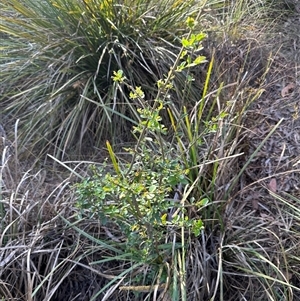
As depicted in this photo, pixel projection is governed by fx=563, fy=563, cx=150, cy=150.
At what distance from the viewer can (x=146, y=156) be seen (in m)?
2.46

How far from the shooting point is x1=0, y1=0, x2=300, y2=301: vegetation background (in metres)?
2.53

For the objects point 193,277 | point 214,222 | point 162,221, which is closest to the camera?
point 162,221

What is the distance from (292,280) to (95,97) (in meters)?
1.67

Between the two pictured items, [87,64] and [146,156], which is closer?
[146,156]

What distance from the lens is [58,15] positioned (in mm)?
3770

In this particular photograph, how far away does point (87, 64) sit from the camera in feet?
12.0

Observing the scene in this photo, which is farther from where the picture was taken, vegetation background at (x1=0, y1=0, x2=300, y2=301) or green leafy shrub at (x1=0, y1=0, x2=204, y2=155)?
green leafy shrub at (x1=0, y1=0, x2=204, y2=155)

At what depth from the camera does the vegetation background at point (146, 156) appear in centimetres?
253

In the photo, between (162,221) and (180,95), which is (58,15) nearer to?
(180,95)

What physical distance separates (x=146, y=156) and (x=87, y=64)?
139cm

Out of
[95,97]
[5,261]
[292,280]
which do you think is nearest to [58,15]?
[95,97]

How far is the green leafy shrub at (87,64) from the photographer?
11.6ft

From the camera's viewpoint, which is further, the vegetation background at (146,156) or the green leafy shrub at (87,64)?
the green leafy shrub at (87,64)

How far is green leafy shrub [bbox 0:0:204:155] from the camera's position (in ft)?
11.6
